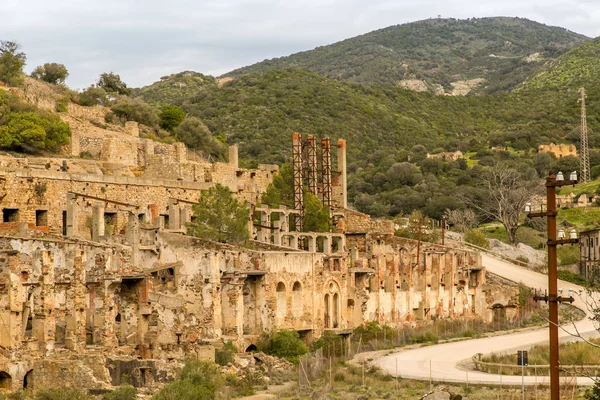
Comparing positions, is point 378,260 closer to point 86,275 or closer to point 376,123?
point 86,275

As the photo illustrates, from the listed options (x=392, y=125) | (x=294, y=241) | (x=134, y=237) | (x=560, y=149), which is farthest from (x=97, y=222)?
(x=392, y=125)

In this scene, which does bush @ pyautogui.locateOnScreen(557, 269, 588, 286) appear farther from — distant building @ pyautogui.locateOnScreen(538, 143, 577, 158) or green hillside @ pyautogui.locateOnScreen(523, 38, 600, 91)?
green hillside @ pyautogui.locateOnScreen(523, 38, 600, 91)

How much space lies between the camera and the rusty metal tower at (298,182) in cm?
6781

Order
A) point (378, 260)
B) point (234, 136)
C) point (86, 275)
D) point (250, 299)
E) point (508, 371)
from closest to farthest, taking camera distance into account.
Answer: point (86, 275) → point (508, 371) → point (250, 299) → point (378, 260) → point (234, 136)

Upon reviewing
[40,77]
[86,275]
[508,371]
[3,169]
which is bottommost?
[508,371]

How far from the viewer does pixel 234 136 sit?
105 m

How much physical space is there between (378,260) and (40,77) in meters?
36.3

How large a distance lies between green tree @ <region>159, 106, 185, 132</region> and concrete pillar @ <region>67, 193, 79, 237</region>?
1344 inches

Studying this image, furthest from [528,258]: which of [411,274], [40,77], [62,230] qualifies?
[62,230]

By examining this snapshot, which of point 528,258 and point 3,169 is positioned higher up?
point 3,169

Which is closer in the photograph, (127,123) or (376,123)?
(127,123)

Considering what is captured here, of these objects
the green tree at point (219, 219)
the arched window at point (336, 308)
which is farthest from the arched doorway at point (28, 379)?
the arched window at point (336, 308)

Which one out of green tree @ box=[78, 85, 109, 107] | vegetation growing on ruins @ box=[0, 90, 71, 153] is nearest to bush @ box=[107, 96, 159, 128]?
green tree @ box=[78, 85, 109, 107]

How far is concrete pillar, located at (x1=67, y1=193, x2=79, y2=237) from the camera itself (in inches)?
2061
